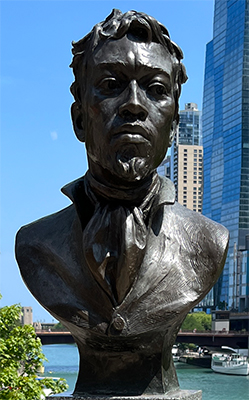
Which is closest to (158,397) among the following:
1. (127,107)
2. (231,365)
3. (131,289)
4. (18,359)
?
(131,289)

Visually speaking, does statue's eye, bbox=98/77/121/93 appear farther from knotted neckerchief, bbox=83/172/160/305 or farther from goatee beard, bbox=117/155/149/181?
knotted neckerchief, bbox=83/172/160/305

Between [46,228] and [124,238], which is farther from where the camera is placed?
[46,228]

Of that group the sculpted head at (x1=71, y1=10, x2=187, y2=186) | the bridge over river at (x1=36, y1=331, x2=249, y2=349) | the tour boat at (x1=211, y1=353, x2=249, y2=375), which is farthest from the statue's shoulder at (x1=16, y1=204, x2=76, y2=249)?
the tour boat at (x1=211, y1=353, x2=249, y2=375)

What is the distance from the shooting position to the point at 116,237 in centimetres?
412

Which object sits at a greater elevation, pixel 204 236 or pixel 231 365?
pixel 204 236

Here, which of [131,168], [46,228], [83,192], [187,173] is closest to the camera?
[131,168]

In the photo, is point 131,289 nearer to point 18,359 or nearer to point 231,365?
point 18,359

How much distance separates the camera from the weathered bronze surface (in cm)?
405

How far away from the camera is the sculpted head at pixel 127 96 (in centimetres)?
402

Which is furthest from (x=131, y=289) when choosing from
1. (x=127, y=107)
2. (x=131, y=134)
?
(x=127, y=107)

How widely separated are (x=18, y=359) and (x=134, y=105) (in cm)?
914

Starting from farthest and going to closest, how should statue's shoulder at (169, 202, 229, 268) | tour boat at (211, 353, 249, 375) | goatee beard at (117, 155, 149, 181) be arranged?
1. tour boat at (211, 353, 249, 375)
2. statue's shoulder at (169, 202, 229, 268)
3. goatee beard at (117, 155, 149, 181)

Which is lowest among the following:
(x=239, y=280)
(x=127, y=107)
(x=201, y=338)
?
(x=201, y=338)

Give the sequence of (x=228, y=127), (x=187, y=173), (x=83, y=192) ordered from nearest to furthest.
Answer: (x=83, y=192) < (x=228, y=127) < (x=187, y=173)
